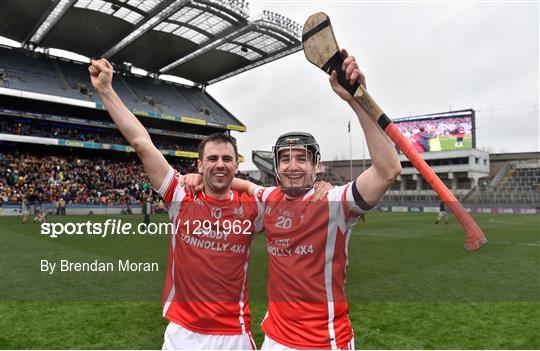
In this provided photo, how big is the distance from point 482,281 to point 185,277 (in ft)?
27.0

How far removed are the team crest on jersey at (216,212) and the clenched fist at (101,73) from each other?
112cm

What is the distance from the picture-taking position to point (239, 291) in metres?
2.87

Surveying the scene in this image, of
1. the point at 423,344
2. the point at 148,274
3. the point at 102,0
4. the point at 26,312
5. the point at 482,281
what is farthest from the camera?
the point at 102,0

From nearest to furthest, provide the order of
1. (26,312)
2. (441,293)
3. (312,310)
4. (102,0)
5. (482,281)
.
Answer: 1. (312,310)
2. (26,312)
3. (441,293)
4. (482,281)
5. (102,0)

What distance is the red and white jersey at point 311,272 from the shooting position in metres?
2.54

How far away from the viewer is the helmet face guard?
8.19 feet

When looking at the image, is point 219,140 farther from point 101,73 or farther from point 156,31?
point 156,31

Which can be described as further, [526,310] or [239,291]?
[526,310]

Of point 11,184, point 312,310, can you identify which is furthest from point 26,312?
point 11,184

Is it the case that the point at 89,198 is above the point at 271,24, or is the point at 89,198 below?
below

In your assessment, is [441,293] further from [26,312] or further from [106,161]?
[106,161]

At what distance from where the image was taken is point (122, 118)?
2.76m

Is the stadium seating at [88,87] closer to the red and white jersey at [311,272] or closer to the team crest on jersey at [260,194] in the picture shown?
the team crest on jersey at [260,194]

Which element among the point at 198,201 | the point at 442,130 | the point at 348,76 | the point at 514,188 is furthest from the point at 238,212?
the point at 442,130
